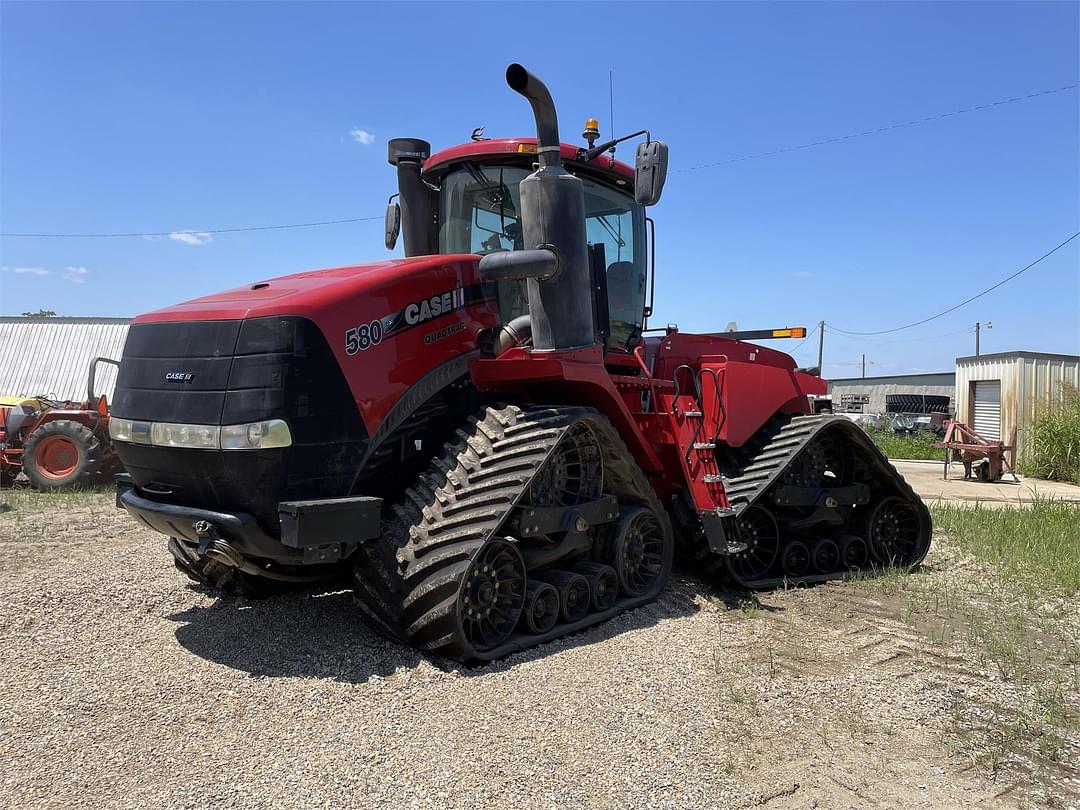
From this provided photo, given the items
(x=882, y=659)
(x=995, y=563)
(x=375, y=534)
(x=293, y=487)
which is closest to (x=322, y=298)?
(x=293, y=487)

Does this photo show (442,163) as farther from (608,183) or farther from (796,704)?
(796,704)

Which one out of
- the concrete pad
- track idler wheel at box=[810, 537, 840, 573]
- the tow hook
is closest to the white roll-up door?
the concrete pad

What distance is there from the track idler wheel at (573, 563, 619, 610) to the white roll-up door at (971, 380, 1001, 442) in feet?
54.0

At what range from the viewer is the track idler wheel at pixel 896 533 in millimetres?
7180

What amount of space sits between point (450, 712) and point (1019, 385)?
59.3ft

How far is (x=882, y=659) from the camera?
15.5 feet

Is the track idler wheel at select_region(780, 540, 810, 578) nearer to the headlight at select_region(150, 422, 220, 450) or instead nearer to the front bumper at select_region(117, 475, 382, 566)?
the front bumper at select_region(117, 475, 382, 566)

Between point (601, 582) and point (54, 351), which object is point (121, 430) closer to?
point (601, 582)

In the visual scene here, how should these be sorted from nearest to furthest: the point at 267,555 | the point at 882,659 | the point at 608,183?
the point at 267,555 → the point at 882,659 → the point at 608,183

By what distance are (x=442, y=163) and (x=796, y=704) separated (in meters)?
3.99

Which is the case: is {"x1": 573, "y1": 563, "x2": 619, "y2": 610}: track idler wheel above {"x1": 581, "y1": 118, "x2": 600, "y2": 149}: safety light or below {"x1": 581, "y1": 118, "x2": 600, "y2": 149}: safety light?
below

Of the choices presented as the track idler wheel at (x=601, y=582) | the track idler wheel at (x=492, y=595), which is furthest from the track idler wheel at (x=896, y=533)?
the track idler wheel at (x=492, y=595)

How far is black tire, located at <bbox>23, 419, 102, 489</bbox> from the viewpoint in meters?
11.3

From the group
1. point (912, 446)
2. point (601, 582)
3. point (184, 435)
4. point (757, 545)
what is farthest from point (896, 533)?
point (912, 446)
